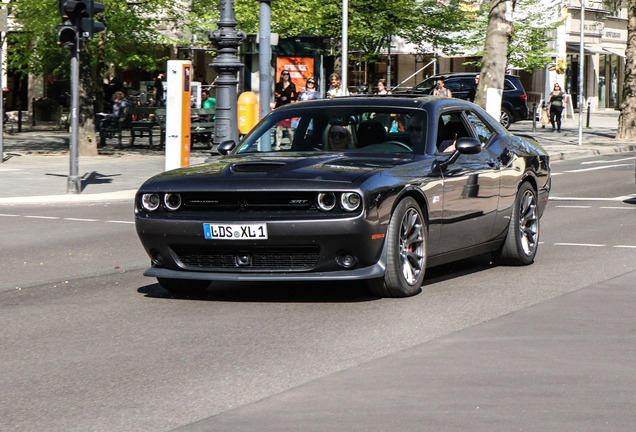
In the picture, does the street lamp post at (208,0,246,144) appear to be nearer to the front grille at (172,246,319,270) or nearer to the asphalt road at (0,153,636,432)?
the asphalt road at (0,153,636,432)

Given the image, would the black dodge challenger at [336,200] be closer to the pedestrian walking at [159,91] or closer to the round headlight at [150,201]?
the round headlight at [150,201]

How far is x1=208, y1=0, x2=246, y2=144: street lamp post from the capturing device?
19.3m

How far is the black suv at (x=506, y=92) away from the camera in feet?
122

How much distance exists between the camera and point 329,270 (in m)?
7.23

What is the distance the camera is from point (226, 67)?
1944 cm

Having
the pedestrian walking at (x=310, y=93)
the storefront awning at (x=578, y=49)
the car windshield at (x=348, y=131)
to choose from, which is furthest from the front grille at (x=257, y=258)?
the storefront awning at (x=578, y=49)

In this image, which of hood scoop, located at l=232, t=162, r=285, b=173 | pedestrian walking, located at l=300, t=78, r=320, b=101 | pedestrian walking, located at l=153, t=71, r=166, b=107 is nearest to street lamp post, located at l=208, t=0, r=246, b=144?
pedestrian walking, located at l=300, t=78, r=320, b=101

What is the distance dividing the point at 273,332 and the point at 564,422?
7.77ft

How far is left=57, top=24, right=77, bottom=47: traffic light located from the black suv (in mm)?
21206

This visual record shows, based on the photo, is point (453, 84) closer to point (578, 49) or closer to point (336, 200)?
point (578, 49)

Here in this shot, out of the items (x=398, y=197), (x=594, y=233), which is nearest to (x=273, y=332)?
(x=398, y=197)

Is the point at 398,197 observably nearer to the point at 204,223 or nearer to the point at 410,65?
the point at 204,223

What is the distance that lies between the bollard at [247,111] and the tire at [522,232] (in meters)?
12.0

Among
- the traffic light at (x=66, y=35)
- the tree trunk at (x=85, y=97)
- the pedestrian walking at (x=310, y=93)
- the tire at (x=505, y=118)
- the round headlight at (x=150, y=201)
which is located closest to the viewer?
the round headlight at (x=150, y=201)
